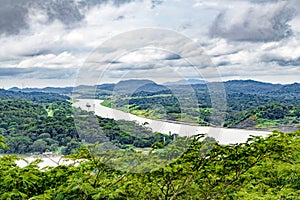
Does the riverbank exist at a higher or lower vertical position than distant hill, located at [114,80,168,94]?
lower

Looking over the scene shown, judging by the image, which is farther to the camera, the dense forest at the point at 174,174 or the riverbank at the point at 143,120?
the dense forest at the point at 174,174

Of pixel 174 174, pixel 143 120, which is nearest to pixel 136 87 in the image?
pixel 143 120

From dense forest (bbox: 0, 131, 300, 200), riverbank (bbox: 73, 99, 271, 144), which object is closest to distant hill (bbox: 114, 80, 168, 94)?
riverbank (bbox: 73, 99, 271, 144)

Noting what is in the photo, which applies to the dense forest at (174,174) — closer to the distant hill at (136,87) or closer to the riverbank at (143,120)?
the riverbank at (143,120)

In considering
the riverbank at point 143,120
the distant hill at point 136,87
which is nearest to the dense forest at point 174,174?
the riverbank at point 143,120

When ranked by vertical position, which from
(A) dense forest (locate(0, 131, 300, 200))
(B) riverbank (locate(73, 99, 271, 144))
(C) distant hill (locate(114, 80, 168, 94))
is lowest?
(A) dense forest (locate(0, 131, 300, 200))

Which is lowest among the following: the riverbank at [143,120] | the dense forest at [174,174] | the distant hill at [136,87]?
the dense forest at [174,174]

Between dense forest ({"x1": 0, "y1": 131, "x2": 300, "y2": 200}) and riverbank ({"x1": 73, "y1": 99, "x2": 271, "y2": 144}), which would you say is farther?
dense forest ({"x1": 0, "y1": 131, "x2": 300, "y2": 200})

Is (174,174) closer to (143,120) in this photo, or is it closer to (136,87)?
(143,120)

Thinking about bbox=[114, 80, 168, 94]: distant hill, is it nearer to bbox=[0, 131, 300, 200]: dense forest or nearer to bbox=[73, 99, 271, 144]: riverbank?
bbox=[73, 99, 271, 144]: riverbank

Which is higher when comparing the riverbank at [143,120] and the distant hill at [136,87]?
the distant hill at [136,87]
